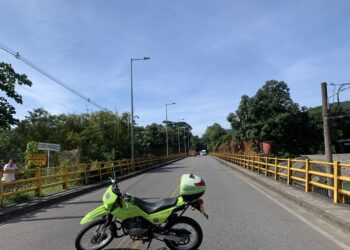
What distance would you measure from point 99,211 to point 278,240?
335 cm

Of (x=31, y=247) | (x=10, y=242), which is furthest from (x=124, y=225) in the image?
(x=10, y=242)

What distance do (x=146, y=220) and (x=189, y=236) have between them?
830mm

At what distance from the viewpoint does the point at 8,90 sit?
1866 centimetres

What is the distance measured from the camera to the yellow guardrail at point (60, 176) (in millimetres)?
14517

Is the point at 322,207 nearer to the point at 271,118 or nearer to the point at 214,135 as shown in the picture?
the point at 271,118

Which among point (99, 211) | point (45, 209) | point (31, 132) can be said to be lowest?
point (45, 209)

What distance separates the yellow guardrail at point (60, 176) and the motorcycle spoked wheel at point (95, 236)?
6.78 metres

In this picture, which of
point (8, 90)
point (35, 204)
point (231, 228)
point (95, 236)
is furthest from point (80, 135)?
point (95, 236)

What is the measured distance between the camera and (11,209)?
12.4 metres

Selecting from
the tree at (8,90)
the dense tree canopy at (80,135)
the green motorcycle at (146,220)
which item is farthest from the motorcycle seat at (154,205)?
the dense tree canopy at (80,135)

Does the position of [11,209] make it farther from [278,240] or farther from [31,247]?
[278,240]

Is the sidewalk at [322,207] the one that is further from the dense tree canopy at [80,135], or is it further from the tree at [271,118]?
the tree at [271,118]

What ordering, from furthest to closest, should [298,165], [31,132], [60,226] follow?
[31,132], [298,165], [60,226]

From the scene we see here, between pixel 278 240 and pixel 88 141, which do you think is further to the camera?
pixel 88 141
